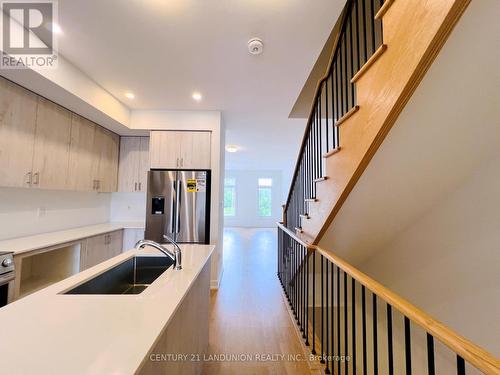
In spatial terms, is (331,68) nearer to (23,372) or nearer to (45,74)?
(23,372)

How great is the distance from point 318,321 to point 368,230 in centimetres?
139

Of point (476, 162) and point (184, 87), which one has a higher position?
point (184, 87)

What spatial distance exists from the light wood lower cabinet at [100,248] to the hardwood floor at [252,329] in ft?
5.29

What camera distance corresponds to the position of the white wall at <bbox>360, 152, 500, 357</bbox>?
1.87 metres

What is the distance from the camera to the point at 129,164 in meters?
3.84

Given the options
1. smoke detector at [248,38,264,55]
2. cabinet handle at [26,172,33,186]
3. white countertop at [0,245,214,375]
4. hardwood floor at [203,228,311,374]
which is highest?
smoke detector at [248,38,264,55]

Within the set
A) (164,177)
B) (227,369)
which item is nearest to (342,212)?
(227,369)

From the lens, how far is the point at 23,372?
1.94ft

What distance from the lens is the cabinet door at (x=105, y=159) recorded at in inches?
131

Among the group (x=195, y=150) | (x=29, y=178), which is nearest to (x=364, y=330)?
(x=195, y=150)

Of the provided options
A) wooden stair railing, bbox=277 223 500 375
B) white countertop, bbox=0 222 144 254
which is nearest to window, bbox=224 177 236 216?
wooden stair railing, bbox=277 223 500 375

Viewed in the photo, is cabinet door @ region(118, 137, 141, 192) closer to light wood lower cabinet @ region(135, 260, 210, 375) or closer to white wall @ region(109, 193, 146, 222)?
white wall @ region(109, 193, 146, 222)

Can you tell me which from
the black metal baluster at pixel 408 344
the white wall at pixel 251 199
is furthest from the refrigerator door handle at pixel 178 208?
the white wall at pixel 251 199

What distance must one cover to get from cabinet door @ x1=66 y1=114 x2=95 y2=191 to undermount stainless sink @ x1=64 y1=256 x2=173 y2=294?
1.89 meters
